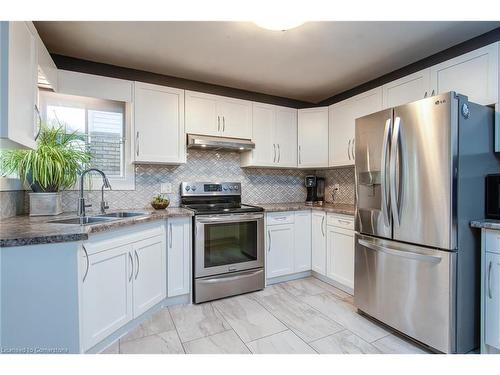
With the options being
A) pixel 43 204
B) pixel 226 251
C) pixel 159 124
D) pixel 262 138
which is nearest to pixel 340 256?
pixel 226 251

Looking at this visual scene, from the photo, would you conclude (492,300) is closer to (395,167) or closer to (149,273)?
(395,167)

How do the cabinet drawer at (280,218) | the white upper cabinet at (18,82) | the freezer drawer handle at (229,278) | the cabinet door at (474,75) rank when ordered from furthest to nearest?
the cabinet drawer at (280,218) → the freezer drawer handle at (229,278) → the cabinet door at (474,75) → the white upper cabinet at (18,82)

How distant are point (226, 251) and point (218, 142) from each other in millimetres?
1175

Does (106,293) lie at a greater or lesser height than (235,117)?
lesser

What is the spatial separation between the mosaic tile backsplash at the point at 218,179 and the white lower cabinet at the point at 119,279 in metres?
0.71

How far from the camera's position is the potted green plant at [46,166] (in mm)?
1915

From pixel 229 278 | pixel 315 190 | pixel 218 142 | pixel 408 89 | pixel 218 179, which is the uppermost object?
pixel 408 89

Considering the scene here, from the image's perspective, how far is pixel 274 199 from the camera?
138 inches

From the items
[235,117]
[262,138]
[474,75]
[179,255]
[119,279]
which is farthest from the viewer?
[262,138]

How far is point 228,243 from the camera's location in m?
2.59

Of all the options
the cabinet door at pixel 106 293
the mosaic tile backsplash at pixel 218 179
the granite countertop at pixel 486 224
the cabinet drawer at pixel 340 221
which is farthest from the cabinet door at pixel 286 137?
the cabinet door at pixel 106 293

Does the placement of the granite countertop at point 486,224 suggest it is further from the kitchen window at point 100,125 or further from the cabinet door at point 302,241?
the kitchen window at point 100,125

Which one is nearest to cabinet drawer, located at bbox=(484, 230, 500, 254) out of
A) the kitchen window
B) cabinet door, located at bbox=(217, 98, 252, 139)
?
cabinet door, located at bbox=(217, 98, 252, 139)

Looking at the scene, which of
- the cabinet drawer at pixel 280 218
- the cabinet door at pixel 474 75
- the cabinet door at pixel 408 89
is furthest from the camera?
the cabinet drawer at pixel 280 218
